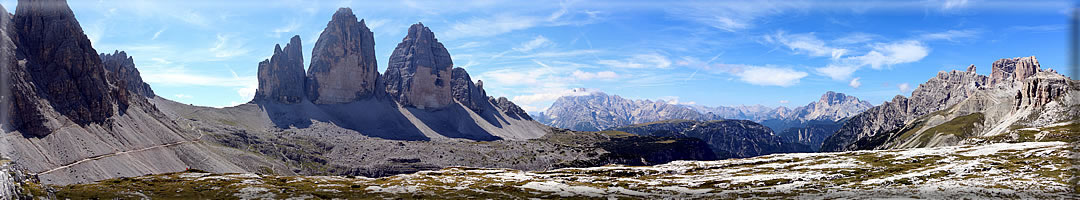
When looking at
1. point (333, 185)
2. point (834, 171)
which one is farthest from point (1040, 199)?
point (333, 185)

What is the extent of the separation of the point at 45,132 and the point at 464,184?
512 ft

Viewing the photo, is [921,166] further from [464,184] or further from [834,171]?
[464,184]

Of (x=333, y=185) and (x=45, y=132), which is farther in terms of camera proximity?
(x=45, y=132)

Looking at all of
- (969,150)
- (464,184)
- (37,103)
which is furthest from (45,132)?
(969,150)

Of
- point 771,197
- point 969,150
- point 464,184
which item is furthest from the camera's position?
point 969,150

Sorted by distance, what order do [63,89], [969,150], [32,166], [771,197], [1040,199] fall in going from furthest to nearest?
[63,89] → [32,166] → [969,150] → [771,197] → [1040,199]

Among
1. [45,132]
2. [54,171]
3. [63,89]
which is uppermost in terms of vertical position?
[63,89]

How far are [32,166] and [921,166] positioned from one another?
710 ft

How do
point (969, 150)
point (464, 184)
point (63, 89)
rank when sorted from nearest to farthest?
point (464, 184) < point (969, 150) < point (63, 89)

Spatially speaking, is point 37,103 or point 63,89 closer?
point 37,103

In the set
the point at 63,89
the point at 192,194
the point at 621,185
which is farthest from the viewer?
the point at 63,89

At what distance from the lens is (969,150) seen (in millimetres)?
128750

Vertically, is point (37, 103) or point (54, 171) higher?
point (37, 103)

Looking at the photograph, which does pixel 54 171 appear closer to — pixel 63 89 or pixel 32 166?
pixel 32 166
